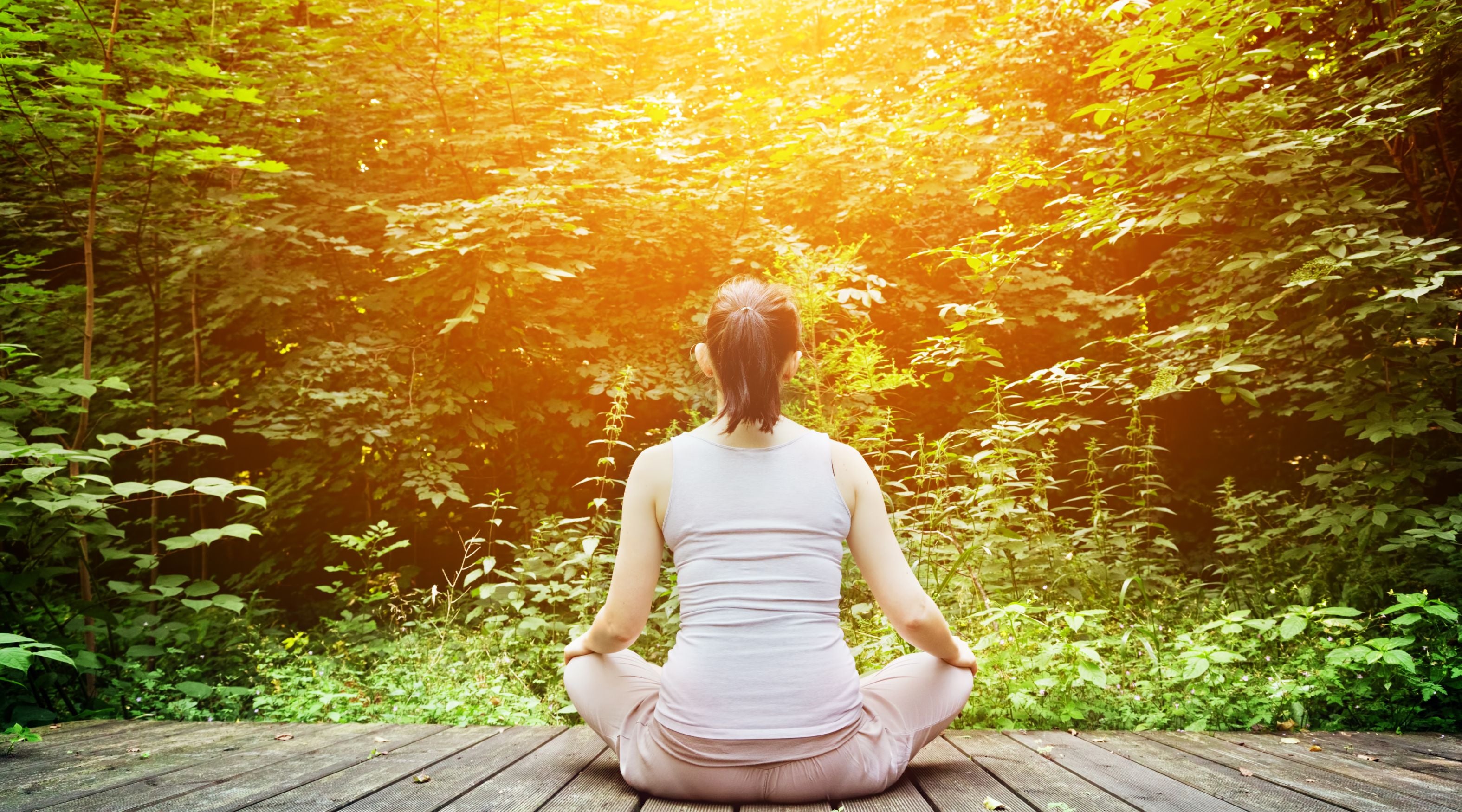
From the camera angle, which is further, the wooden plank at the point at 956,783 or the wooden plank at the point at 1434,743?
the wooden plank at the point at 1434,743

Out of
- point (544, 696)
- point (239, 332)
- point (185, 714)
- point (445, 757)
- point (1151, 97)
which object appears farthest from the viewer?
point (239, 332)

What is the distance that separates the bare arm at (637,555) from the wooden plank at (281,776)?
2.72 feet

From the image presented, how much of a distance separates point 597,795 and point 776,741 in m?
0.45

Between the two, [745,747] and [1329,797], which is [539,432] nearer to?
[745,747]

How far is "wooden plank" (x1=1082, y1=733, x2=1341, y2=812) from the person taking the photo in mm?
1751

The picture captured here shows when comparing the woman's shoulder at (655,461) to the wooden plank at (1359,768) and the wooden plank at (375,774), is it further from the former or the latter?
the wooden plank at (1359,768)

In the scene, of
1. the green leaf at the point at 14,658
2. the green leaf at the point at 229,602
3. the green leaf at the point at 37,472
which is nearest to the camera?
the green leaf at the point at 14,658

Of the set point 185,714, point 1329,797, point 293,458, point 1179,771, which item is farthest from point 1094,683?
point 293,458

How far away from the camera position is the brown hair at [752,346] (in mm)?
1767

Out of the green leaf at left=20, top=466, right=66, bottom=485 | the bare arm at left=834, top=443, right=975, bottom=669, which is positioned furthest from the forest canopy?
the bare arm at left=834, top=443, right=975, bottom=669

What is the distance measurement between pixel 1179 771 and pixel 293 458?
20.6 feet

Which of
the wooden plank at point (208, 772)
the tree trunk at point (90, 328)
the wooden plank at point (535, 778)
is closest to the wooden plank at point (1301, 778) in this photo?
the wooden plank at point (535, 778)

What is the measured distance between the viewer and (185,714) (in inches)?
123

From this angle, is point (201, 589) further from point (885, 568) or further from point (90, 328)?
point (885, 568)
